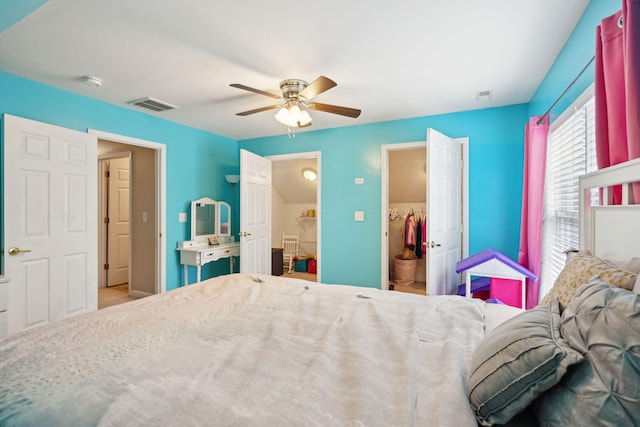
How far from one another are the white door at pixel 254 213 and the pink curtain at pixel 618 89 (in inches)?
136

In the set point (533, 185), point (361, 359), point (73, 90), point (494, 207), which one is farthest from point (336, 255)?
point (73, 90)

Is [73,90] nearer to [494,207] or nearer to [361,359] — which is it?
[361,359]

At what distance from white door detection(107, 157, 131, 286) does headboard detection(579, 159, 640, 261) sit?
19.0 ft

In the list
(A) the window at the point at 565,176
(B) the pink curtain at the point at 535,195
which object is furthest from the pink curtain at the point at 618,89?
(B) the pink curtain at the point at 535,195

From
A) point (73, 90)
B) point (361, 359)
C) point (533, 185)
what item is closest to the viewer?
point (361, 359)

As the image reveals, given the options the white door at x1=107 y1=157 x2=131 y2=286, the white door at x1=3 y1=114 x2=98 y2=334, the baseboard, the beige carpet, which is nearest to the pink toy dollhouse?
the white door at x1=3 y1=114 x2=98 y2=334

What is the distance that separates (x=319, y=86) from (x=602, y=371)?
2072 millimetres

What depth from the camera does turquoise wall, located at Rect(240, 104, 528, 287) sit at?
321 cm

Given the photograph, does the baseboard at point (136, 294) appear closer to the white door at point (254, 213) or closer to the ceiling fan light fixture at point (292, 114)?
the white door at point (254, 213)

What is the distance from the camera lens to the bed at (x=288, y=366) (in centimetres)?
76

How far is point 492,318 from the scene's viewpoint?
1.52 meters

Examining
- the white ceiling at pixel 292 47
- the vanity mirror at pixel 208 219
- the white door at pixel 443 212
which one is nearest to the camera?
the white ceiling at pixel 292 47

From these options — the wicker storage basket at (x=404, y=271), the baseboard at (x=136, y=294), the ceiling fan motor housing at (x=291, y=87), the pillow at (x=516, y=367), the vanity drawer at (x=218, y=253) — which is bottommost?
the baseboard at (x=136, y=294)

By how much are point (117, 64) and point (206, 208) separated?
230 cm
